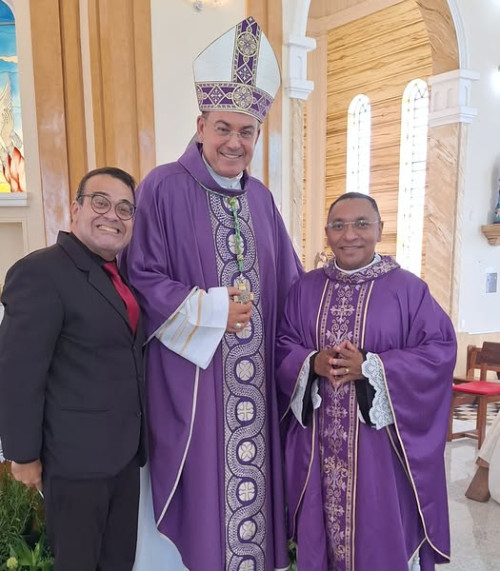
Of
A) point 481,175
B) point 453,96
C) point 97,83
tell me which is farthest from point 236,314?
point 481,175

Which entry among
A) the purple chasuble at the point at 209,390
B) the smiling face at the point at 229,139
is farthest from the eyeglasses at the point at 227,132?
the purple chasuble at the point at 209,390

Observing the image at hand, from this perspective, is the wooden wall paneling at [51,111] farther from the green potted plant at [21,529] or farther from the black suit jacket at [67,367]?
the black suit jacket at [67,367]

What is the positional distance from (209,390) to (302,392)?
13.7 inches

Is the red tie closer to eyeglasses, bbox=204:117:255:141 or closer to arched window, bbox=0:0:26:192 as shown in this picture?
eyeglasses, bbox=204:117:255:141

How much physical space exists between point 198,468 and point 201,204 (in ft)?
3.16

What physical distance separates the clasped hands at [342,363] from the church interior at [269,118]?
→ 100cm

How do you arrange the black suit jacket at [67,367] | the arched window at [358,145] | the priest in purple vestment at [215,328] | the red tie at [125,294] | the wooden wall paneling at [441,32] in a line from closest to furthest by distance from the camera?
the black suit jacket at [67,367]
the red tie at [125,294]
the priest in purple vestment at [215,328]
the wooden wall paneling at [441,32]
the arched window at [358,145]

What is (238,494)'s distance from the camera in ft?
6.63

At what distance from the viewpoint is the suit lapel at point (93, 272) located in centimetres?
161

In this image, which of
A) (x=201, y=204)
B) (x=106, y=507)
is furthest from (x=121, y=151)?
(x=106, y=507)

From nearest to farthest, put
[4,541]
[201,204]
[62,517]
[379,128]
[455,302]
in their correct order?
1. [62,517]
2. [201,204]
3. [4,541]
4. [455,302]
5. [379,128]

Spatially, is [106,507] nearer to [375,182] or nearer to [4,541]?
[4,541]

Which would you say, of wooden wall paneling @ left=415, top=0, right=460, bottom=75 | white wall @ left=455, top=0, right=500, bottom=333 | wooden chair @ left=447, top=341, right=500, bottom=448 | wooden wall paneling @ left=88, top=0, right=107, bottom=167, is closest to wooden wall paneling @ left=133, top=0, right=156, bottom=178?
wooden wall paneling @ left=88, top=0, right=107, bottom=167

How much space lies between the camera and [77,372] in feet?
5.23
